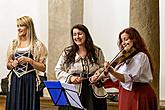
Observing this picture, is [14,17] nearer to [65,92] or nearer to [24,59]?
[24,59]

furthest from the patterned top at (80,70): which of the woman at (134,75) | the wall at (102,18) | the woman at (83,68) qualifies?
the wall at (102,18)

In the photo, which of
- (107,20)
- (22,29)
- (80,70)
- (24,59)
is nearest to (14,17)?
(107,20)

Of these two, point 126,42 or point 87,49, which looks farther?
point 87,49

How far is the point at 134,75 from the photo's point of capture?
13.9ft

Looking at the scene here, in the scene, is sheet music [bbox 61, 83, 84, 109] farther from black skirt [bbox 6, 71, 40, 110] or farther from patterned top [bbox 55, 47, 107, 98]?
black skirt [bbox 6, 71, 40, 110]

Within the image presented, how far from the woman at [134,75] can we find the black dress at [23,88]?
1.25 m

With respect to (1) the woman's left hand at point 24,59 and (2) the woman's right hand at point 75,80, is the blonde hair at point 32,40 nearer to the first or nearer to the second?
(1) the woman's left hand at point 24,59

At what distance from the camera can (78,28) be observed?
4762mm

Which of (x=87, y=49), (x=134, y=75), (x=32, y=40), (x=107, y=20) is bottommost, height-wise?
(x=134, y=75)

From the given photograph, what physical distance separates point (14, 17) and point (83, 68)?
562cm

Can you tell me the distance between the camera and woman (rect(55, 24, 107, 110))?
4.67 metres

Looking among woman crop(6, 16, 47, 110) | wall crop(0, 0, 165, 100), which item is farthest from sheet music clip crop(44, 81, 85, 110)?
wall crop(0, 0, 165, 100)

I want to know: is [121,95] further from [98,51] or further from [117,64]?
[98,51]

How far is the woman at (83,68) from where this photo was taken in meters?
4.67
